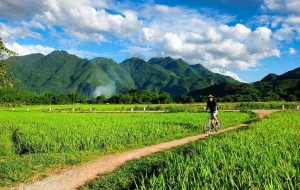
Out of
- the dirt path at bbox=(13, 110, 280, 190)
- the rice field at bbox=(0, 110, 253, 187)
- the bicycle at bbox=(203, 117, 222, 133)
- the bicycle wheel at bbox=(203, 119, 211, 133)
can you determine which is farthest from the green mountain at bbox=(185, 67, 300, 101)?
the dirt path at bbox=(13, 110, 280, 190)

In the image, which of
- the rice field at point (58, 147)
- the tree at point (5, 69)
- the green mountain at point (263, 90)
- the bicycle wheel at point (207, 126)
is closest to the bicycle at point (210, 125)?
the bicycle wheel at point (207, 126)

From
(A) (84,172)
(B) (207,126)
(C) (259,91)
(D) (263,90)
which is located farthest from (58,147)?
(D) (263,90)

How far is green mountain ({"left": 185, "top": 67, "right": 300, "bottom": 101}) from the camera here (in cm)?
6981

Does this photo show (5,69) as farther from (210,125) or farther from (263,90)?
(263,90)

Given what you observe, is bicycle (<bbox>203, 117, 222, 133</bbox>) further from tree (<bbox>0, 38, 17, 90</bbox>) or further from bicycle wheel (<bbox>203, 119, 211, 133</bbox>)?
tree (<bbox>0, 38, 17, 90</bbox>)

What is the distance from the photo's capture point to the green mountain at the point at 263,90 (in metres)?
69.8

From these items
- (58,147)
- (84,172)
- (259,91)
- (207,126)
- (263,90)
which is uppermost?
(263,90)

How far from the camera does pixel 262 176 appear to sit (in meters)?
4.14

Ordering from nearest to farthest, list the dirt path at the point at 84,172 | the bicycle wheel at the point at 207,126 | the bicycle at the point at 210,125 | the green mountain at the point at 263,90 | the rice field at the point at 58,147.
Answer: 1. the dirt path at the point at 84,172
2. the rice field at the point at 58,147
3. the bicycle at the point at 210,125
4. the bicycle wheel at the point at 207,126
5. the green mountain at the point at 263,90

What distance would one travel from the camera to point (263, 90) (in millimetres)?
83062

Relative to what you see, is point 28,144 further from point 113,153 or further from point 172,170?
point 172,170

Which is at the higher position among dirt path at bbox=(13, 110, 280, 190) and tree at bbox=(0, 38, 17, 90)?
tree at bbox=(0, 38, 17, 90)

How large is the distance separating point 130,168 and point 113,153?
97.4 inches

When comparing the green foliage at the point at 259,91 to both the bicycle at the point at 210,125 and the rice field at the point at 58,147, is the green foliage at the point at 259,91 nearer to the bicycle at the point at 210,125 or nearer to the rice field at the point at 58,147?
the bicycle at the point at 210,125
